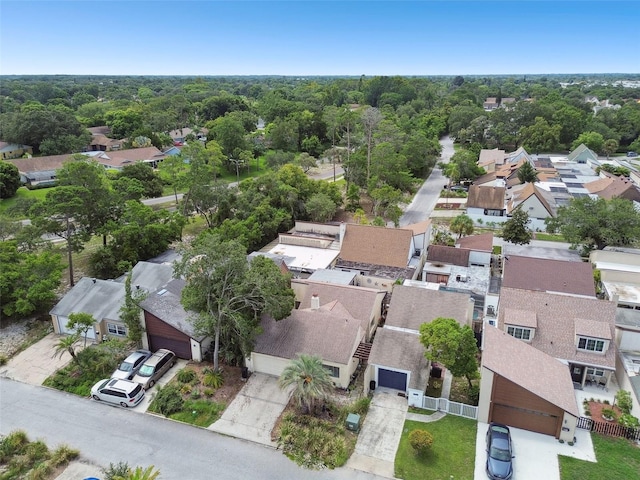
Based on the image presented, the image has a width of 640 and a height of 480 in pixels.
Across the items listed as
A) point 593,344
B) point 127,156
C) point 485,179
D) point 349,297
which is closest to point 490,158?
point 485,179

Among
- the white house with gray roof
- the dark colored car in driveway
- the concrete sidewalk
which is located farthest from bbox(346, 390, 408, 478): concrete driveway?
the concrete sidewalk

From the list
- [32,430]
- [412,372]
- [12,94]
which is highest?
[12,94]

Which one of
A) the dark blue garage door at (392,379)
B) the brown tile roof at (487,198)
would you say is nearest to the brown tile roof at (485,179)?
the brown tile roof at (487,198)

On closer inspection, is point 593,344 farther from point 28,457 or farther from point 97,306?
point 97,306

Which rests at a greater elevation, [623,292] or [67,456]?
[623,292]

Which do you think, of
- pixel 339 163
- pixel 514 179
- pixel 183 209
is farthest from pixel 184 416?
pixel 339 163

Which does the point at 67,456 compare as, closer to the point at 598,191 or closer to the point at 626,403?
the point at 626,403

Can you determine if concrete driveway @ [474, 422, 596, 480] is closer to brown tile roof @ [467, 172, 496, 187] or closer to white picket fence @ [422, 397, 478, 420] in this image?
white picket fence @ [422, 397, 478, 420]
